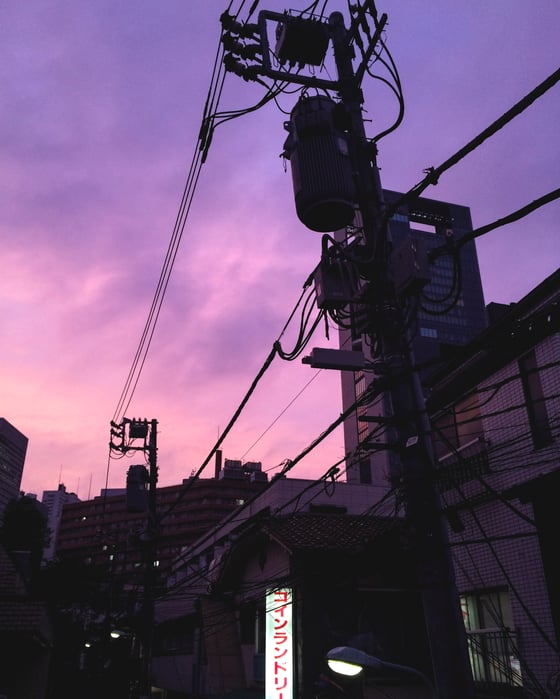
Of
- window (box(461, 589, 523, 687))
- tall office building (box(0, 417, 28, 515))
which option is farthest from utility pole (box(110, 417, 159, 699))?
tall office building (box(0, 417, 28, 515))

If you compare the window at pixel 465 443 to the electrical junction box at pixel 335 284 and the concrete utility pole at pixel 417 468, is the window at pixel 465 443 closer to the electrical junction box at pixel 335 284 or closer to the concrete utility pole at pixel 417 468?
the electrical junction box at pixel 335 284

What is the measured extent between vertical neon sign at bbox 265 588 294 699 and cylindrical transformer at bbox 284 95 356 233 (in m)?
11.5

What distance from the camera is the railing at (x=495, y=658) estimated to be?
460 inches

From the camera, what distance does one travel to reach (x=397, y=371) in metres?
6.95

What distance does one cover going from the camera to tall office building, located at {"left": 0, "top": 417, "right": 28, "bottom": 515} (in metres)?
141

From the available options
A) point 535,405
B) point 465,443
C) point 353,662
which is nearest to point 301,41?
point 535,405

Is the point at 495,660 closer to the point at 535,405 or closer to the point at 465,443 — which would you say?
the point at 465,443

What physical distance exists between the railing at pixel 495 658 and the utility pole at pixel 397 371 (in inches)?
277

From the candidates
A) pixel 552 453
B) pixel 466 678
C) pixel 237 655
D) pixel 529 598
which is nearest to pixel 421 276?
pixel 466 678

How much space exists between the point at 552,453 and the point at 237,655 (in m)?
16.1

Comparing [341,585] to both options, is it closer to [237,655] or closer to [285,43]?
[237,655]

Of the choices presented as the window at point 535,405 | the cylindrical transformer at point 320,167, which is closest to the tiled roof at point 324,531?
the window at point 535,405

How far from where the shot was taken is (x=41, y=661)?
1878cm

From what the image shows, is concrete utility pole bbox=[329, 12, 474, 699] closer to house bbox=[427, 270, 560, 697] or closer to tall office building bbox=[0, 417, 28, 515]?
house bbox=[427, 270, 560, 697]
